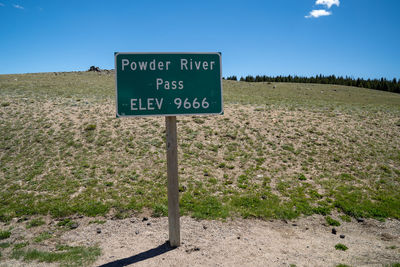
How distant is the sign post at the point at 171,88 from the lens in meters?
5.63

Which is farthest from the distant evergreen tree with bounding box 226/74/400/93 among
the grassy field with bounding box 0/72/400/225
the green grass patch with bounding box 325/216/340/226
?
the green grass patch with bounding box 325/216/340/226

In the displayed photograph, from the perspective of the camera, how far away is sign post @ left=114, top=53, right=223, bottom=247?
18.5 feet

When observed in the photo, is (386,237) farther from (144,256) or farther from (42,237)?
(42,237)

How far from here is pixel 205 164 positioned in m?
11.7

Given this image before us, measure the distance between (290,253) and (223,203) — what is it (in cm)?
315

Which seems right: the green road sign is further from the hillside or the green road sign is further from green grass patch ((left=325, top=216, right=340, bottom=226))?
green grass patch ((left=325, top=216, right=340, bottom=226))

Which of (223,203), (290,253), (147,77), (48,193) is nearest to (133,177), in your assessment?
(48,193)

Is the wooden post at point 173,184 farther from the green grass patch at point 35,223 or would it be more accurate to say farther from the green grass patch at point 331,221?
the green grass patch at point 331,221

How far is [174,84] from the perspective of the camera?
5801mm

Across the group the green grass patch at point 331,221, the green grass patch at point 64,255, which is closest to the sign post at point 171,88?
the green grass patch at point 64,255

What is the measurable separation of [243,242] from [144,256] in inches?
100

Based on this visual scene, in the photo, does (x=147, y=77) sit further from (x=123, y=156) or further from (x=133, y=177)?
(x=123, y=156)

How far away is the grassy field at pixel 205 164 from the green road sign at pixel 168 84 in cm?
393

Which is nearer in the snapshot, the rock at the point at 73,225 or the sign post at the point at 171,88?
the sign post at the point at 171,88
